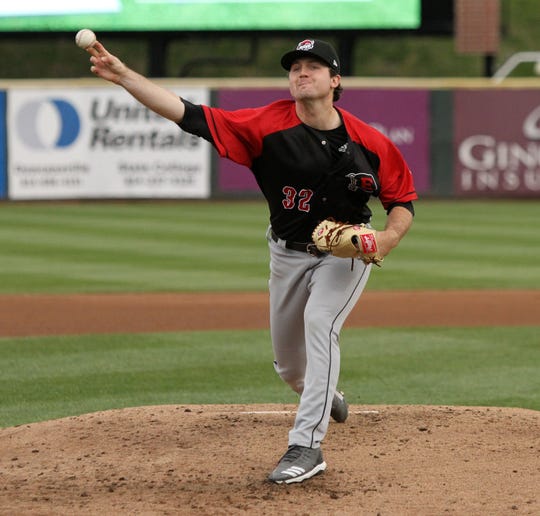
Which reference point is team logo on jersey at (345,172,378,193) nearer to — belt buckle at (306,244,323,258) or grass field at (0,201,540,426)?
belt buckle at (306,244,323,258)

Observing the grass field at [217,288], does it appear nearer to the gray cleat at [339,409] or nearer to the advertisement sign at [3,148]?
the advertisement sign at [3,148]

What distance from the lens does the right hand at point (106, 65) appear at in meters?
4.79

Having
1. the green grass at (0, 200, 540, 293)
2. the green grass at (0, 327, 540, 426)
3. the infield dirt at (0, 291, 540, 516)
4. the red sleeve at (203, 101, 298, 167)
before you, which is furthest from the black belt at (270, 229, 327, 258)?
the green grass at (0, 200, 540, 293)

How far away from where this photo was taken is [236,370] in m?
7.82

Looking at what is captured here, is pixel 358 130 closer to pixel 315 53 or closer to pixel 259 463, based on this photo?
pixel 315 53

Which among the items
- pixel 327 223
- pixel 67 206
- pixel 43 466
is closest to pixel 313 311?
pixel 327 223

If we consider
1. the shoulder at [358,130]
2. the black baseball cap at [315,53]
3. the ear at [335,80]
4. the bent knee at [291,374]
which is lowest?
the bent knee at [291,374]

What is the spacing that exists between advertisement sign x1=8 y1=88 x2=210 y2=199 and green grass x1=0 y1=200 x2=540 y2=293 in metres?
0.38

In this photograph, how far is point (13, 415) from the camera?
258 inches

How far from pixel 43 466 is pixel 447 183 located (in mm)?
16985

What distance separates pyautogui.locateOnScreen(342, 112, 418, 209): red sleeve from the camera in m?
5.22

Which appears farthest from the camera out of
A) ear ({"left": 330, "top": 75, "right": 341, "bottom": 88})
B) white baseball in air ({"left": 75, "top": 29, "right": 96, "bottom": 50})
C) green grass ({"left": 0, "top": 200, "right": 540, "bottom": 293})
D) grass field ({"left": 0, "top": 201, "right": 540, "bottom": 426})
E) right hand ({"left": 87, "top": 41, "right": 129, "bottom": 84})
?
green grass ({"left": 0, "top": 200, "right": 540, "bottom": 293})

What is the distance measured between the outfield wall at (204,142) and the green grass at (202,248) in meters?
0.42

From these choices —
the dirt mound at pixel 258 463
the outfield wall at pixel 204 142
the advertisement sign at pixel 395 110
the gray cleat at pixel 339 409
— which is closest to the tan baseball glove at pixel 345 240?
the dirt mound at pixel 258 463
